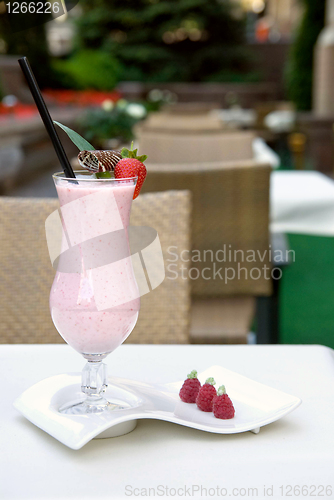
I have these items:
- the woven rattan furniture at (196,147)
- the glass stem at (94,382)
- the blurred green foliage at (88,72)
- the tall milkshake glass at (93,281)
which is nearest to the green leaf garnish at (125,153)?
the tall milkshake glass at (93,281)

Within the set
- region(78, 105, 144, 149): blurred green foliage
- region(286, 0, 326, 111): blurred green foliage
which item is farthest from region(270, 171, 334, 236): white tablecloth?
region(286, 0, 326, 111): blurred green foliage

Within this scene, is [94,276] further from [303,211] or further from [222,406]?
[303,211]

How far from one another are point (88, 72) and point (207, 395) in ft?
47.1

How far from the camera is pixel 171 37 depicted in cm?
1769

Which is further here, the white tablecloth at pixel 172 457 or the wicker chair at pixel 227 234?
the wicker chair at pixel 227 234

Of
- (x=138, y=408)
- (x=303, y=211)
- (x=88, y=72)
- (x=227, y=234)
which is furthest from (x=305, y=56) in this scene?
(x=138, y=408)

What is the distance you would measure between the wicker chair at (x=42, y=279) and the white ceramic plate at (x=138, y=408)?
437 millimetres

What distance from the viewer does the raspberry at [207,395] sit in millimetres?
571

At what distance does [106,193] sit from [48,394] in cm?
20

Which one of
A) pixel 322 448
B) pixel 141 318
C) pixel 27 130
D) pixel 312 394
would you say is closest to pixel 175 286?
pixel 141 318

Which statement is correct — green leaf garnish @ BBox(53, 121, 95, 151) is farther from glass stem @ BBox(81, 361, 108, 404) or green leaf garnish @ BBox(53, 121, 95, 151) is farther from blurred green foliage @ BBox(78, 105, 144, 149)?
blurred green foliage @ BBox(78, 105, 144, 149)

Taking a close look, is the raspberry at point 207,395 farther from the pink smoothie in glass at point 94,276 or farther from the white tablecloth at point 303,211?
the white tablecloth at point 303,211

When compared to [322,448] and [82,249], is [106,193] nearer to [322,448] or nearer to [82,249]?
[82,249]

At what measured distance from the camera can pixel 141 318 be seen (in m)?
1.09
